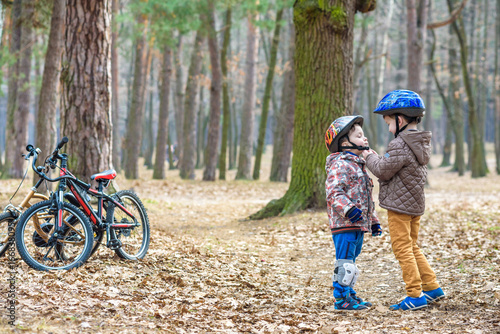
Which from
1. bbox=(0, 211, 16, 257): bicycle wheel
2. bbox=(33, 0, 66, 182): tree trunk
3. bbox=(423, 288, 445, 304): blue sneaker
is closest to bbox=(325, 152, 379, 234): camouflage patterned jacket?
bbox=(423, 288, 445, 304): blue sneaker

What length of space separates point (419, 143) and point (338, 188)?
83 centimetres

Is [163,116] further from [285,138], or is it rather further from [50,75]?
[50,75]

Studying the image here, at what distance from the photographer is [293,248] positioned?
753 cm

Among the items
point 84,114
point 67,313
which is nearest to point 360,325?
point 67,313

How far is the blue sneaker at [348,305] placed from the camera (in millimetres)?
4406

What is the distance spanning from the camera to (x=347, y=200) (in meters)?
4.26

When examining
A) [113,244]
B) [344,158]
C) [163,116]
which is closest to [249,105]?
[163,116]

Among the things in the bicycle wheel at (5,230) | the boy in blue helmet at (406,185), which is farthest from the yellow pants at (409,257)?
the bicycle wheel at (5,230)

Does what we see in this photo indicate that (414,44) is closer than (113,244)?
No

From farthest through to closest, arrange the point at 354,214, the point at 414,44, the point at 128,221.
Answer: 1. the point at 414,44
2. the point at 128,221
3. the point at 354,214

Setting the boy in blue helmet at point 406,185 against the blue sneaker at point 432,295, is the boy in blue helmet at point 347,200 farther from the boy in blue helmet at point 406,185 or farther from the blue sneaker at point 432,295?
the blue sneaker at point 432,295

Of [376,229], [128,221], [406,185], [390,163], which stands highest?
[390,163]

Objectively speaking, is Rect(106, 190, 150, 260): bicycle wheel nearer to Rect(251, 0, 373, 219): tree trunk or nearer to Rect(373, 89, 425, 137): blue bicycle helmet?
Rect(373, 89, 425, 137): blue bicycle helmet

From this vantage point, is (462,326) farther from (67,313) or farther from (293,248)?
(293,248)
